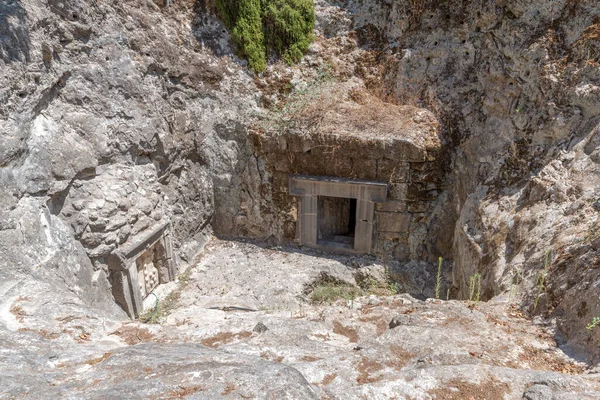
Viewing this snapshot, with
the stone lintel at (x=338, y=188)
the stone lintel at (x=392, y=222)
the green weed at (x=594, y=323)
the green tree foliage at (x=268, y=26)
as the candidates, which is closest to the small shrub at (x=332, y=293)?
the stone lintel at (x=392, y=222)

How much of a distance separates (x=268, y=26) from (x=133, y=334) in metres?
7.41

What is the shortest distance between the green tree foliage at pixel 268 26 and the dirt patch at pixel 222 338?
6.61 meters

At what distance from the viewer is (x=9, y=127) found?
5176 millimetres

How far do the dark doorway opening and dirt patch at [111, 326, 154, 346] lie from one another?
5.59m

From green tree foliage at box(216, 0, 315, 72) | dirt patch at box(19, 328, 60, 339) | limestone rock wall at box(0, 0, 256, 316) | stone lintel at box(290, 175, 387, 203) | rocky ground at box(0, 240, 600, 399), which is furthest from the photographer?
green tree foliage at box(216, 0, 315, 72)

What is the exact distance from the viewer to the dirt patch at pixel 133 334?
11.0 ft

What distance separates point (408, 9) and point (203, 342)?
27.1 ft

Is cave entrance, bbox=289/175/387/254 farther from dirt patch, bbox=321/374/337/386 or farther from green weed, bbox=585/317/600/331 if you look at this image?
dirt patch, bbox=321/374/337/386

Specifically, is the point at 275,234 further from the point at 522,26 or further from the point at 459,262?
the point at 522,26

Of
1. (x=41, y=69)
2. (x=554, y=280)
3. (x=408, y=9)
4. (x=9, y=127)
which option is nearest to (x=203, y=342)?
(x=554, y=280)

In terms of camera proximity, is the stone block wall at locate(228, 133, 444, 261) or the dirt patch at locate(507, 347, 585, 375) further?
the stone block wall at locate(228, 133, 444, 261)

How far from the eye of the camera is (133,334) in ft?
11.4

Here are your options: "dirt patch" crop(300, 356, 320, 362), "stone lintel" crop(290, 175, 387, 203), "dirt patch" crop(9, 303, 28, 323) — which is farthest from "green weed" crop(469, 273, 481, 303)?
"dirt patch" crop(9, 303, 28, 323)

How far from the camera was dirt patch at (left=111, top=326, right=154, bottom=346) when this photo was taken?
3367mm
